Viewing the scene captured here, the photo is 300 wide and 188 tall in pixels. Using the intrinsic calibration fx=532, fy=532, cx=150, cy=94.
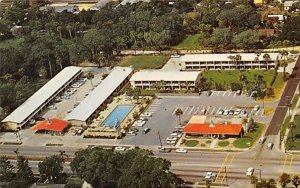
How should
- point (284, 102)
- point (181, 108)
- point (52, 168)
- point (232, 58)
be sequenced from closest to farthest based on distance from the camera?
point (52, 168) → point (284, 102) → point (181, 108) → point (232, 58)

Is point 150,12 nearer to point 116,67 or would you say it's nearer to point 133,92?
point 116,67

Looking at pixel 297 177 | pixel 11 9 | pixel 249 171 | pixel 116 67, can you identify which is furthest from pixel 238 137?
pixel 11 9

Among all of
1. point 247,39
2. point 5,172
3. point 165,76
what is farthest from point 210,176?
point 247,39

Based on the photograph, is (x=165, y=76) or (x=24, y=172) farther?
(x=165, y=76)

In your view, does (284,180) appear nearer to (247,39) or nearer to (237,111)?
(237,111)

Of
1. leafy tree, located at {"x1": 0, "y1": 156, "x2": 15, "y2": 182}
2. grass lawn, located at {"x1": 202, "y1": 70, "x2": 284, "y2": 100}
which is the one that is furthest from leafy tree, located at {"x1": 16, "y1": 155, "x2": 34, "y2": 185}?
grass lawn, located at {"x1": 202, "y1": 70, "x2": 284, "y2": 100}

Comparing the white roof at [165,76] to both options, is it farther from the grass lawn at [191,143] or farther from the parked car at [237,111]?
the grass lawn at [191,143]

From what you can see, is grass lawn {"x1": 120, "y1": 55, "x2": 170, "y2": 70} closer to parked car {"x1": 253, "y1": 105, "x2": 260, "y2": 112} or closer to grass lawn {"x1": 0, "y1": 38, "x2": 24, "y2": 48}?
parked car {"x1": 253, "y1": 105, "x2": 260, "y2": 112}
